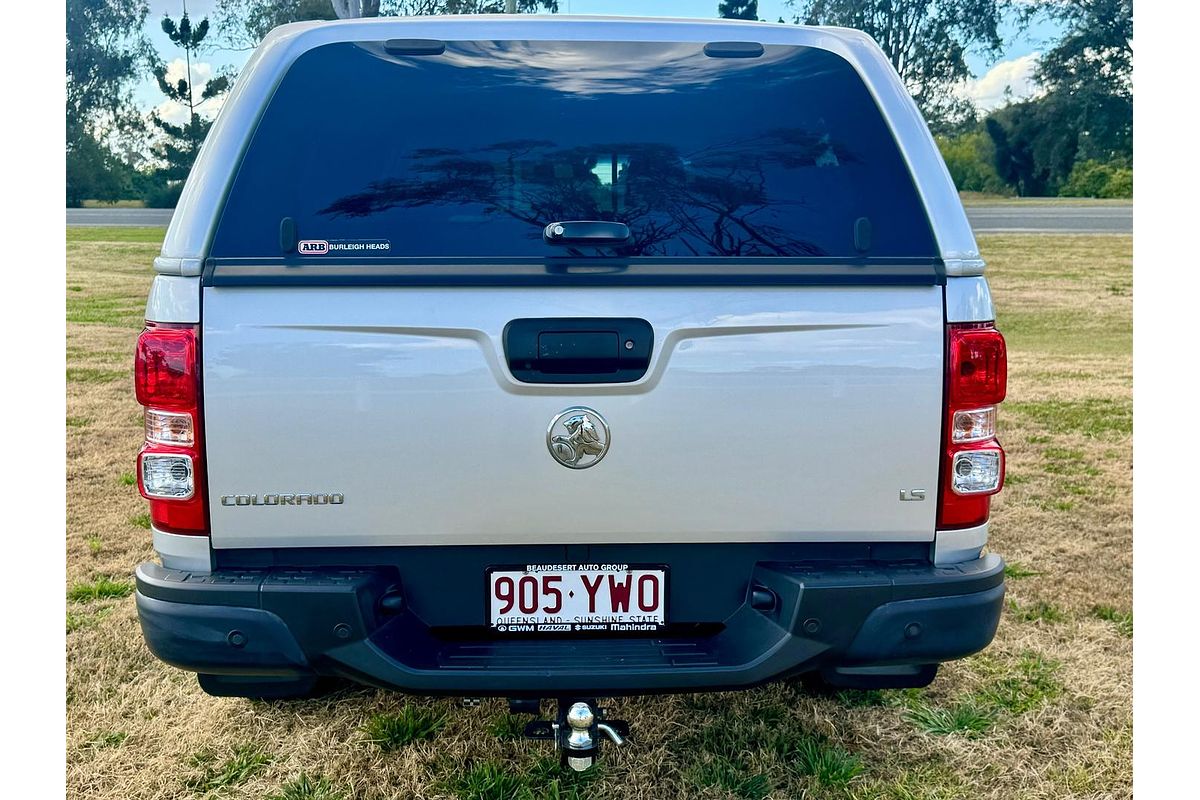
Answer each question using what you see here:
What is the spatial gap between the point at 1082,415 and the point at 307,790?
635cm

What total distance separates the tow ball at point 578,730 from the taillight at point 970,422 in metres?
0.93

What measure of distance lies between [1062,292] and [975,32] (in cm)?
1835

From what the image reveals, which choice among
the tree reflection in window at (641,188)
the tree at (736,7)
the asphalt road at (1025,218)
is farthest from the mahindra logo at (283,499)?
the asphalt road at (1025,218)

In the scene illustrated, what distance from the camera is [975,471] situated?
2357mm

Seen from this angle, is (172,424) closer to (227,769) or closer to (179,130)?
(227,769)

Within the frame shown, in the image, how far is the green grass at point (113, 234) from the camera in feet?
66.6

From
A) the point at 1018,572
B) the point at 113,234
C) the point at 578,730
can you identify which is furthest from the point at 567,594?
the point at 113,234

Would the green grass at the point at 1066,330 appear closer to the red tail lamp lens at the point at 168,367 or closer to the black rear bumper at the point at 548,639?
the black rear bumper at the point at 548,639

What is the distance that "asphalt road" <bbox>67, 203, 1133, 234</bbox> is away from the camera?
2169cm

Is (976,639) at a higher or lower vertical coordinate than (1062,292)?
lower

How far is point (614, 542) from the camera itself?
2.32 meters

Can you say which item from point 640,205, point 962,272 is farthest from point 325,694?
point 962,272

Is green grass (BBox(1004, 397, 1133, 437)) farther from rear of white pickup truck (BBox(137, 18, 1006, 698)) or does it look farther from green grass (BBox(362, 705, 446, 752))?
green grass (BBox(362, 705, 446, 752))

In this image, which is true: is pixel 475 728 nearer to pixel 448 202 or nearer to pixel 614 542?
pixel 614 542
